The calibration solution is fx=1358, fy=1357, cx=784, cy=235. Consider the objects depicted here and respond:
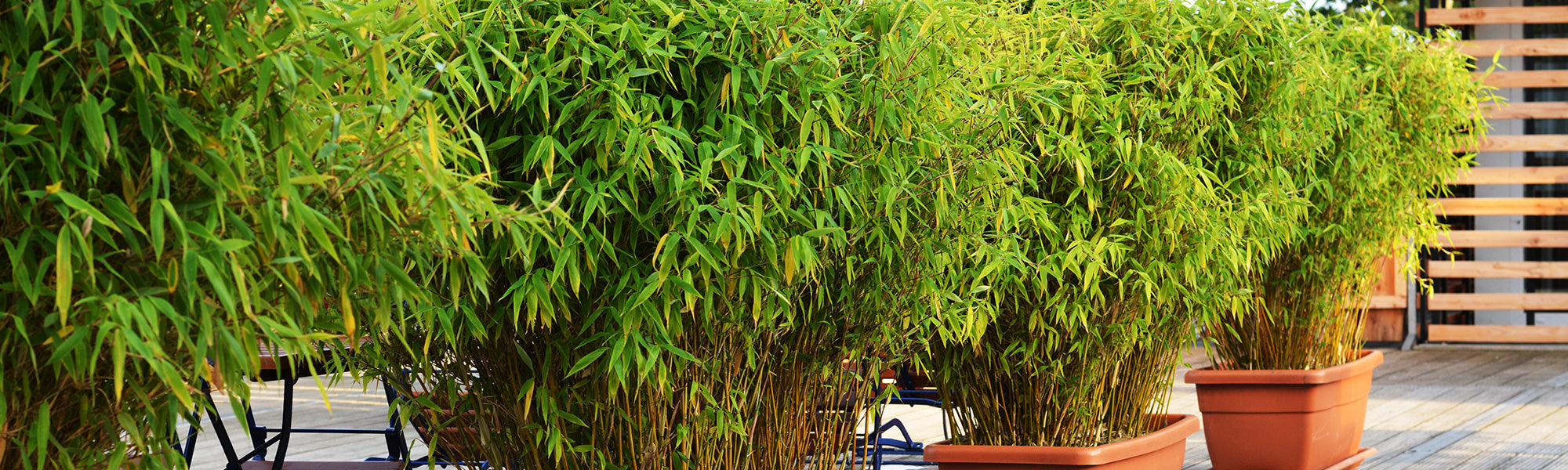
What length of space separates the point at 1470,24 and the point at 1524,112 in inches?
23.3

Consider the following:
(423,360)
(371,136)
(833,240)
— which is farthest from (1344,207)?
(371,136)

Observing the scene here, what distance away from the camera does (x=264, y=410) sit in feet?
19.9

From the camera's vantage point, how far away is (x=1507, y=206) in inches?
309

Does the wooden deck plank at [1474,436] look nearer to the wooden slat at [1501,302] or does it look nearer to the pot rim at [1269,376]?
the pot rim at [1269,376]

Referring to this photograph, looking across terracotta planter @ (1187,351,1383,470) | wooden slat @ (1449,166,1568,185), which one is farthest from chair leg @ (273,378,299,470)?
wooden slat @ (1449,166,1568,185)

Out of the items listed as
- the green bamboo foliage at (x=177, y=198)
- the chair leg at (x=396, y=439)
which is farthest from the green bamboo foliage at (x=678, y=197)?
the chair leg at (x=396, y=439)

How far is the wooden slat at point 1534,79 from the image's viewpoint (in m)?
7.81

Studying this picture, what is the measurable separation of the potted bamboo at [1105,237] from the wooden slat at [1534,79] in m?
5.82

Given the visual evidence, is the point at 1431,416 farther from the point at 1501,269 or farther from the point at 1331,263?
the point at 1501,269

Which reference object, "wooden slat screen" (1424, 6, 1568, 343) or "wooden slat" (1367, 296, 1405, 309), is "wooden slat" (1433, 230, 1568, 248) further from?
"wooden slat" (1367, 296, 1405, 309)

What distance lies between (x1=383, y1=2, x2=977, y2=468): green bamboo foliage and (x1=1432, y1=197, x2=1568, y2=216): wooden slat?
697cm

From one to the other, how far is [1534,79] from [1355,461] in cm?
496

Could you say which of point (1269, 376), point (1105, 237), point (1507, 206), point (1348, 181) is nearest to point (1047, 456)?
point (1105, 237)

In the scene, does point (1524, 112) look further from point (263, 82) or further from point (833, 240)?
point (263, 82)
